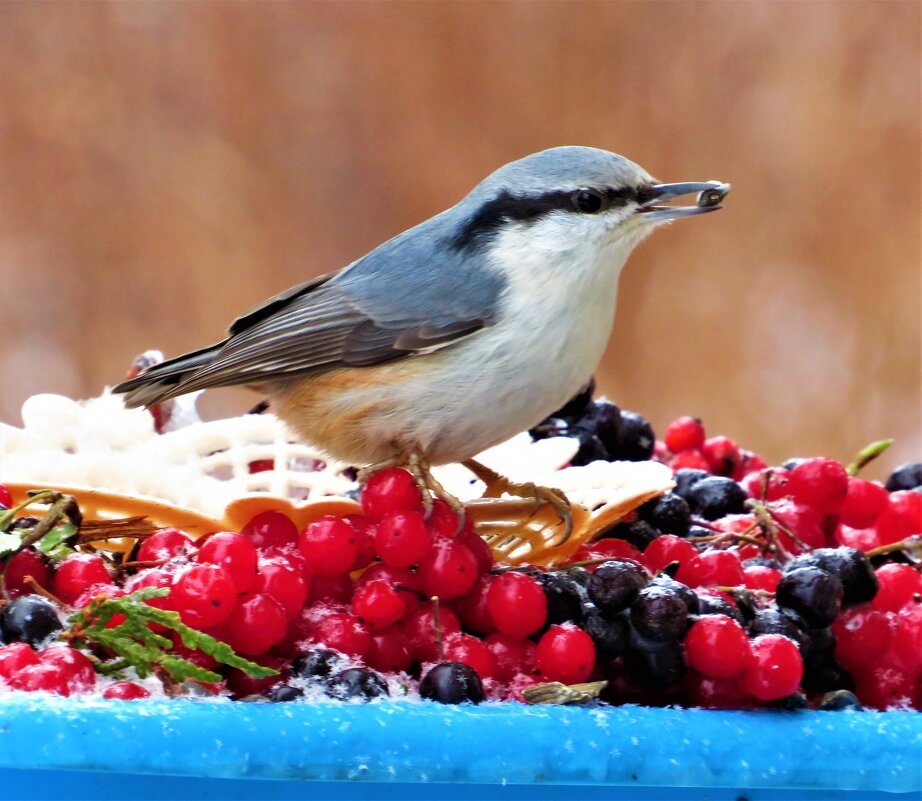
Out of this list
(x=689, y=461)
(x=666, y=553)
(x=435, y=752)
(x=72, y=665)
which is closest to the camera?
(x=435, y=752)

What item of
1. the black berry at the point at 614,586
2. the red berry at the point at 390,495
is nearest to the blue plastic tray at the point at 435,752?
the black berry at the point at 614,586

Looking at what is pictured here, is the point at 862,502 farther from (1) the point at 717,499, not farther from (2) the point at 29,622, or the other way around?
(2) the point at 29,622

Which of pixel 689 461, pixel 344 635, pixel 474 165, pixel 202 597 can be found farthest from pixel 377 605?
pixel 474 165

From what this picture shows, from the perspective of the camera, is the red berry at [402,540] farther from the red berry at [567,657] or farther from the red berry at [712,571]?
the red berry at [712,571]

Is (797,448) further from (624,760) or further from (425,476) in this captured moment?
(624,760)

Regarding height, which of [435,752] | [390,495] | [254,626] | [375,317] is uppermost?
[375,317]

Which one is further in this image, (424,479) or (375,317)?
(375,317)

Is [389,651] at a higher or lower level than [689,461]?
lower
